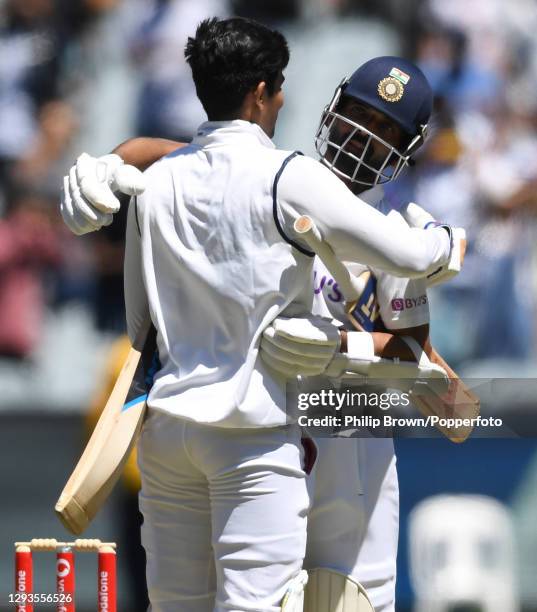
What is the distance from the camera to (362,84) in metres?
2.85

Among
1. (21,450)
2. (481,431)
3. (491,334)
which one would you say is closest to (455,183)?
(491,334)

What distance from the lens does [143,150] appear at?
9.88ft

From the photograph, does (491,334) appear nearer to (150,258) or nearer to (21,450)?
(21,450)

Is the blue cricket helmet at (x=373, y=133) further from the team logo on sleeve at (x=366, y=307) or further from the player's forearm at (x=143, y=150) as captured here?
the player's forearm at (x=143, y=150)

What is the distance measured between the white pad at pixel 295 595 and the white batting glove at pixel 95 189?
74 centimetres

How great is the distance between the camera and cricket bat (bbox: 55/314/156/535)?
2.60 metres

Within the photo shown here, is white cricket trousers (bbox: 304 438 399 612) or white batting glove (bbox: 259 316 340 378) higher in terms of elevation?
white batting glove (bbox: 259 316 340 378)

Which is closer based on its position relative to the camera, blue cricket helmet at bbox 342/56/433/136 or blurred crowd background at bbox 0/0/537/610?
blue cricket helmet at bbox 342/56/433/136

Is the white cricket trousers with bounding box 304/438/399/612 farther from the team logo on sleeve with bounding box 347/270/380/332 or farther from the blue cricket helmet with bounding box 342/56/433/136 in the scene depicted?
the blue cricket helmet with bounding box 342/56/433/136

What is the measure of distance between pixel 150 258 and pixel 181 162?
189 millimetres

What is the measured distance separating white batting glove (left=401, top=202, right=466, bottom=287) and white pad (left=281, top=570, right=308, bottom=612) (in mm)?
621

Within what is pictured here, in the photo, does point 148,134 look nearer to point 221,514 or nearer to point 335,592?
point 335,592

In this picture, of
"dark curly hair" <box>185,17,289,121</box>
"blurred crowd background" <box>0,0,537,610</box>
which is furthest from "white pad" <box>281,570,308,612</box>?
"blurred crowd background" <box>0,0,537,610</box>

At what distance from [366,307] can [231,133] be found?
1.52ft
